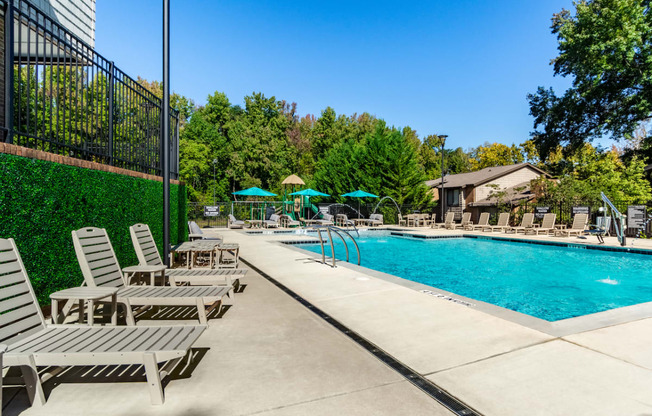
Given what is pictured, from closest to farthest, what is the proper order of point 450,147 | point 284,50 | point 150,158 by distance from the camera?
1. point 150,158
2. point 284,50
3. point 450,147

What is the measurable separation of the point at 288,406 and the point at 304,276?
15.0 feet

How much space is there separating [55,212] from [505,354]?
477 cm

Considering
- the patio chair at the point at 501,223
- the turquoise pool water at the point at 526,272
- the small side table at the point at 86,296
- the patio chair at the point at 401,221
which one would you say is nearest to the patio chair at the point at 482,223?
the patio chair at the point at 501,223

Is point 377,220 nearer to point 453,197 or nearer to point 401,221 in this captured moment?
point 401,221

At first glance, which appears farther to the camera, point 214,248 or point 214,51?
point 214,51

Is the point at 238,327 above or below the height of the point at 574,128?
below

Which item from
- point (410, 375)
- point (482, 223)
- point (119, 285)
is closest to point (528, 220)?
point (482, 223)

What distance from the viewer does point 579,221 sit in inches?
685

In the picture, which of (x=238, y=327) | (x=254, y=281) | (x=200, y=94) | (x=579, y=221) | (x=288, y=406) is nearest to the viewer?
(x=288, y=406)

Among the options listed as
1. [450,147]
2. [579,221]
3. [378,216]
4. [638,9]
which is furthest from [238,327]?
[450,147]

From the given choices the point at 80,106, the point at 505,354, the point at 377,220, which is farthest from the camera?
the point at 377,220

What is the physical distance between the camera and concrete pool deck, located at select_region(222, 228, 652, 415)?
2547 millimetres

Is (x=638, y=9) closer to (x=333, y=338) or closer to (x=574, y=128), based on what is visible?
(x=574, y=128)

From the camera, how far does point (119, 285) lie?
435 centimetres
